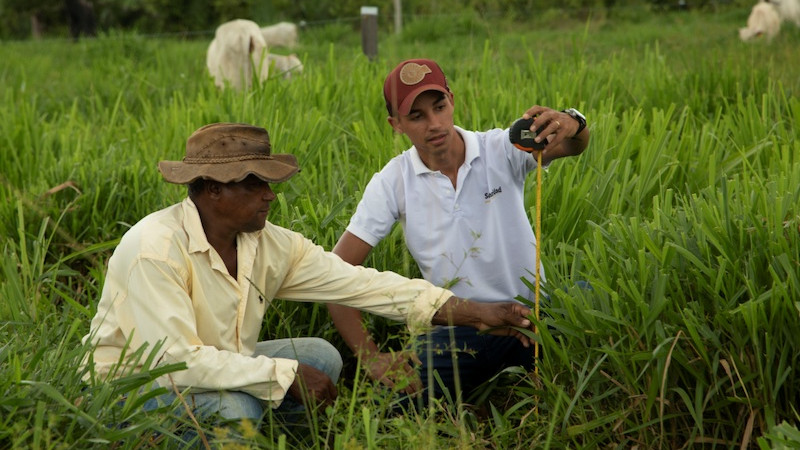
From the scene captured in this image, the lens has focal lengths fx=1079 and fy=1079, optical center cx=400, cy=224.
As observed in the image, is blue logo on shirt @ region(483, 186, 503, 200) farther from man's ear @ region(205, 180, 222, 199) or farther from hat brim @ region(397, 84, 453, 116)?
man's ear @ region(205, 180, 222, 199)

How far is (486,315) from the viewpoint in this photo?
2.95 m

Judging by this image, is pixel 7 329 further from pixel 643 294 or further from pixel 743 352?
pixel 743 352

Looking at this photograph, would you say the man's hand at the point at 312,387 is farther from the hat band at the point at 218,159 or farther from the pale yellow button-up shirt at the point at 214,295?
the hat band at the point at 218,159

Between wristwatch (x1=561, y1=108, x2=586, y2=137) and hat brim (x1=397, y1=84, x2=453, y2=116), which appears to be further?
hat brim (x1=397, y1=84, x2=453, y2=116)

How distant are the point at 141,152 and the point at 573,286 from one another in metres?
2.69

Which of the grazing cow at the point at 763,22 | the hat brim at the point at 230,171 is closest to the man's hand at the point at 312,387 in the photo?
the hat brim at the point at 230,171

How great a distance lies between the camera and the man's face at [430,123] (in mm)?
3076

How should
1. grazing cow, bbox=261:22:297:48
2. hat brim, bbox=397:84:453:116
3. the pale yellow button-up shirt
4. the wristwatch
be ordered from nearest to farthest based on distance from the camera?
the pale yellow button-up shirt, the wristwatch, hat brim, bbox=397:84:453:116, grazing cow, bbox=261:22:297:48

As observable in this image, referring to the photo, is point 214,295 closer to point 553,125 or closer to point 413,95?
point 413,95

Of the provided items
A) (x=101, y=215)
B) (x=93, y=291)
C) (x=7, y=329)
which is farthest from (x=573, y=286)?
(x=101, y=215)

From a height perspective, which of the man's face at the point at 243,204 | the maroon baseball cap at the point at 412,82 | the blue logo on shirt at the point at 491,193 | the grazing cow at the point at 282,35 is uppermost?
the maroon baseball cap at the point at 412,82

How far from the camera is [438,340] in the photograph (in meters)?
3.19

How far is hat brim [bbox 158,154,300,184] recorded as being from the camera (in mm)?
2697

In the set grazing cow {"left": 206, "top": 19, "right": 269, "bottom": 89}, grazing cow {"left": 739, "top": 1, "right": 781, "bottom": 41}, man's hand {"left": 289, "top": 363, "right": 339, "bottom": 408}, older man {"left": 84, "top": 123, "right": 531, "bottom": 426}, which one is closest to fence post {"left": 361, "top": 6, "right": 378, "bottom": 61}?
grazing cow {"left": 206, "top": 19, "right": 269, "bottom": 89}
